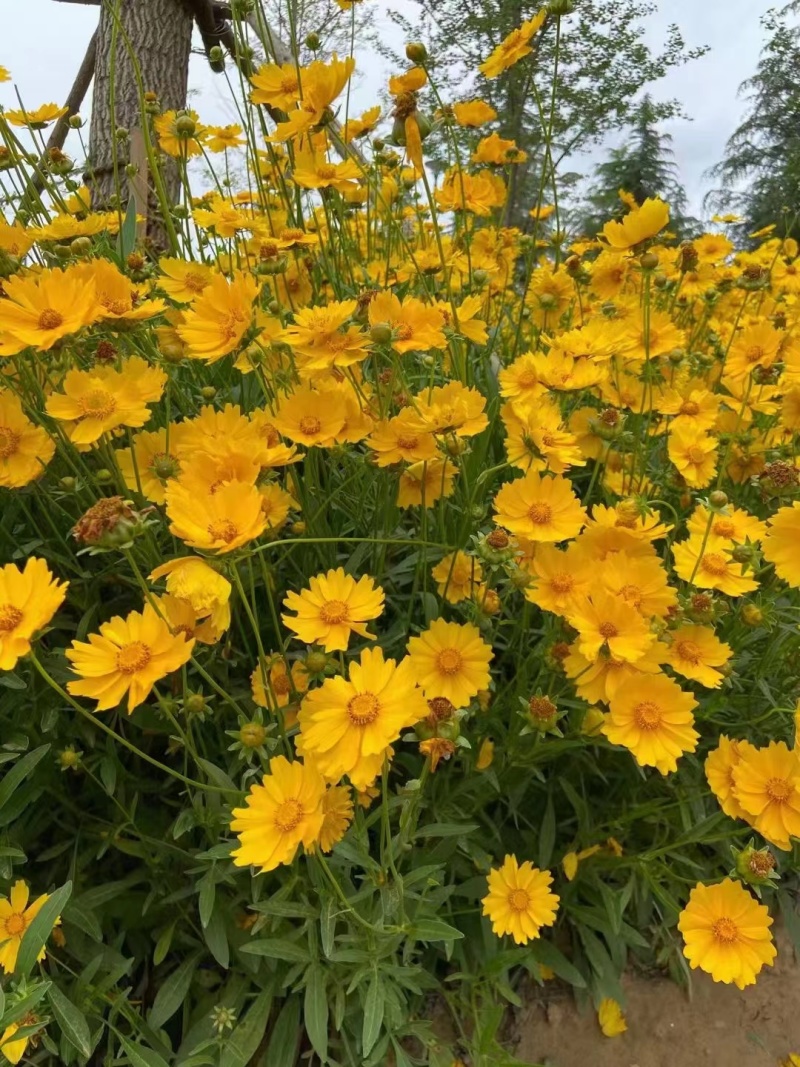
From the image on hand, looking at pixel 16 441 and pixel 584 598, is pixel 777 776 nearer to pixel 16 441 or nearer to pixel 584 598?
pixel 584 598

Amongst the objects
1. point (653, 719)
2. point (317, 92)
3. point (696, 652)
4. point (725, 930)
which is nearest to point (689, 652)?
point (696, 652)

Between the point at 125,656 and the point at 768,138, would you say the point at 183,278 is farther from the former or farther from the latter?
the point at 768,138

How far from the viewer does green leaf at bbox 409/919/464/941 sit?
3.07ft

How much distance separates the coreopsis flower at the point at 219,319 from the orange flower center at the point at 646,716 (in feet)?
2.39

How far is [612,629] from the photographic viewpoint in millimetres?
858

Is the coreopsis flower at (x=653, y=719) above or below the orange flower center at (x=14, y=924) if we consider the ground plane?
above

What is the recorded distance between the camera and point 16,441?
3.27 ft

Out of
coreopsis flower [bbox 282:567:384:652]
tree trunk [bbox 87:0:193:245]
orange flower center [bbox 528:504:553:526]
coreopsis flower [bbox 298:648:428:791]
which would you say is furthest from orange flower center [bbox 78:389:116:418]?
tree trunk [bbox 87:0:193:245]

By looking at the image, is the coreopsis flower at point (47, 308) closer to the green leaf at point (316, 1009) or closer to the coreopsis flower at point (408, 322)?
the coreopsis flower at point (408, 322)

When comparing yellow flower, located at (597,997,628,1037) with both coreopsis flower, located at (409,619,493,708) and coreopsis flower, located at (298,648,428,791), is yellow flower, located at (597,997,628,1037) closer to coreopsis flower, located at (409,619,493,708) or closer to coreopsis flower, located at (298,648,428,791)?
coreopsis flower, located at (409,619,493,708)

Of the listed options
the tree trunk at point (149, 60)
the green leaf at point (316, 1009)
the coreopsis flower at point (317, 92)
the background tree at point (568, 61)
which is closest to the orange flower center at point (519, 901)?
the green leaf at point (316, 1009)

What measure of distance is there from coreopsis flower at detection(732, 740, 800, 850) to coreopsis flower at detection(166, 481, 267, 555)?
27.8 inches

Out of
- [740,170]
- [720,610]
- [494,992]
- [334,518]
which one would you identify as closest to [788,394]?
[720,610]

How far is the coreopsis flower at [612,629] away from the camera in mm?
838
